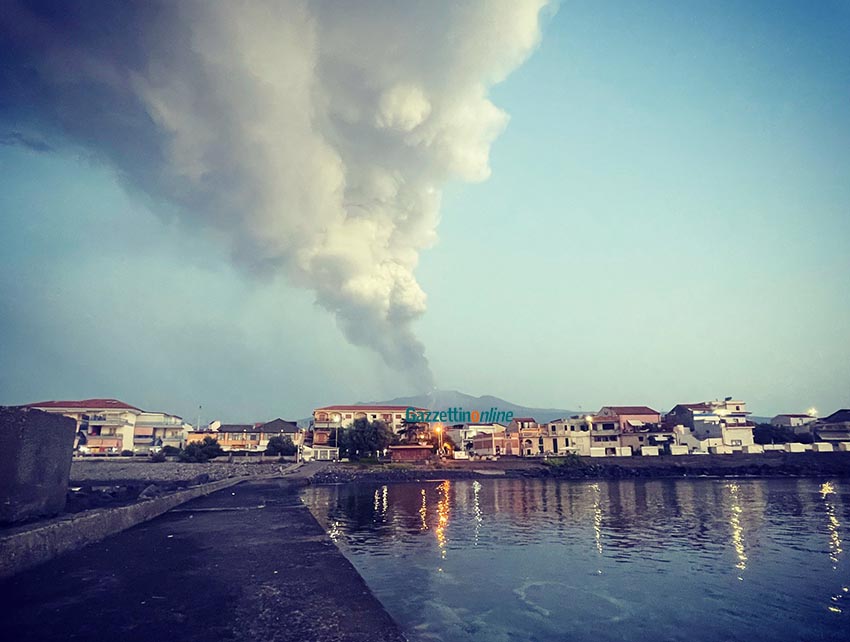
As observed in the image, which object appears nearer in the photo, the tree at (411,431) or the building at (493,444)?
the tree at (411,431)

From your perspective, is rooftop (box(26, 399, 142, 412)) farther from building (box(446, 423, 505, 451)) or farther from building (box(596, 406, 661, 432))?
building (box(596, 406, 661, 432))

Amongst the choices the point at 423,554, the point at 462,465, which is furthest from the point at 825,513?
the point at 462,465

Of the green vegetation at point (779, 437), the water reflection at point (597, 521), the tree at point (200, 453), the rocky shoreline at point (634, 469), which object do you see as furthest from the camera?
the green vegetation at point (779, 437)

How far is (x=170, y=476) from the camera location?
60.2 meters

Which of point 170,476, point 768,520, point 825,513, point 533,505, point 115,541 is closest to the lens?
point 115,541

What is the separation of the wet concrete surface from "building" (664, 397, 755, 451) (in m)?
94.1

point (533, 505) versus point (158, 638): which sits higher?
point (158, 638)

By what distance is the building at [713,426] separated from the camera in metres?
89.4

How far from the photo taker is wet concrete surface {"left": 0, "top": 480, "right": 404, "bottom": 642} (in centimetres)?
780

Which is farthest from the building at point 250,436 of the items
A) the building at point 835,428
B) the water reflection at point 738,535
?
the building at point 835,428

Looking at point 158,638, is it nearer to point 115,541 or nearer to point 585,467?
point 115,541

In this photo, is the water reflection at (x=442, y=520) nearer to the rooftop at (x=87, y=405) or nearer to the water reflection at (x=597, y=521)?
the water reflection at (x=597, y=521)

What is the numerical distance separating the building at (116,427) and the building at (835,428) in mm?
139951

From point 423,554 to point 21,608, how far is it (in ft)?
44.0
